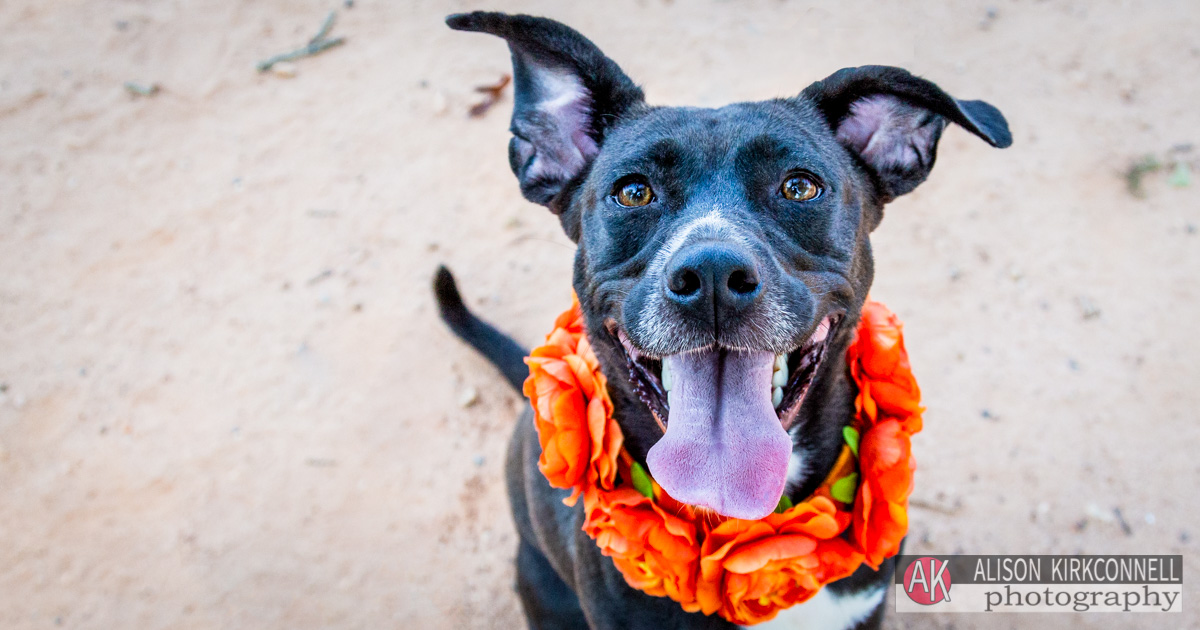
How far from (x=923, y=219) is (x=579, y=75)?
9.99 feet

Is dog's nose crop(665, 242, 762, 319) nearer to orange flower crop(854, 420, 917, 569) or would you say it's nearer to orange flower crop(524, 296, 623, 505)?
orange flower crop(524, 296, 623, 505)

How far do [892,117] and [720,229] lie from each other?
890mm

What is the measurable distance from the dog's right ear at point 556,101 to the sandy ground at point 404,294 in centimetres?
196

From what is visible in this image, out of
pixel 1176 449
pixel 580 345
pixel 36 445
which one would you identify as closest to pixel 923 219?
pixel 1176 449

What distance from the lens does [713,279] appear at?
6.26ft

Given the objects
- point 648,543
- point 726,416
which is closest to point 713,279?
point 726,416

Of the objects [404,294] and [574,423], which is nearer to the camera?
[574,423]

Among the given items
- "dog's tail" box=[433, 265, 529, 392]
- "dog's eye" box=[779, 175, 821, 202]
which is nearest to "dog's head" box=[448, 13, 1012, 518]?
"dog's eye" box=[779, 175, 821, 202]

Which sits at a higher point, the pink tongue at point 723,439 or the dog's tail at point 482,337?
the pink tongue at point 723,439

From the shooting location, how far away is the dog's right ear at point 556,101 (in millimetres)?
2344

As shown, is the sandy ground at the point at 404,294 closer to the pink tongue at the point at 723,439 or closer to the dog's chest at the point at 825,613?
the dog's chest at the point at 825,613

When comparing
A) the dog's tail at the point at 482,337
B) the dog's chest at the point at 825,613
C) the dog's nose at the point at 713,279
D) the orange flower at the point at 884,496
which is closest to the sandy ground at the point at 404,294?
the dog's tail at the point at 482,337

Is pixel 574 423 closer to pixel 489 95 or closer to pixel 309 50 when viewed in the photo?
pixel 489 95

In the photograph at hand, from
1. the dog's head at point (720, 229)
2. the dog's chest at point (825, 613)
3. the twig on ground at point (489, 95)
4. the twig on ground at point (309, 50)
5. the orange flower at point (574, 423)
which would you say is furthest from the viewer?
the twig on ground at point (309, 50)
